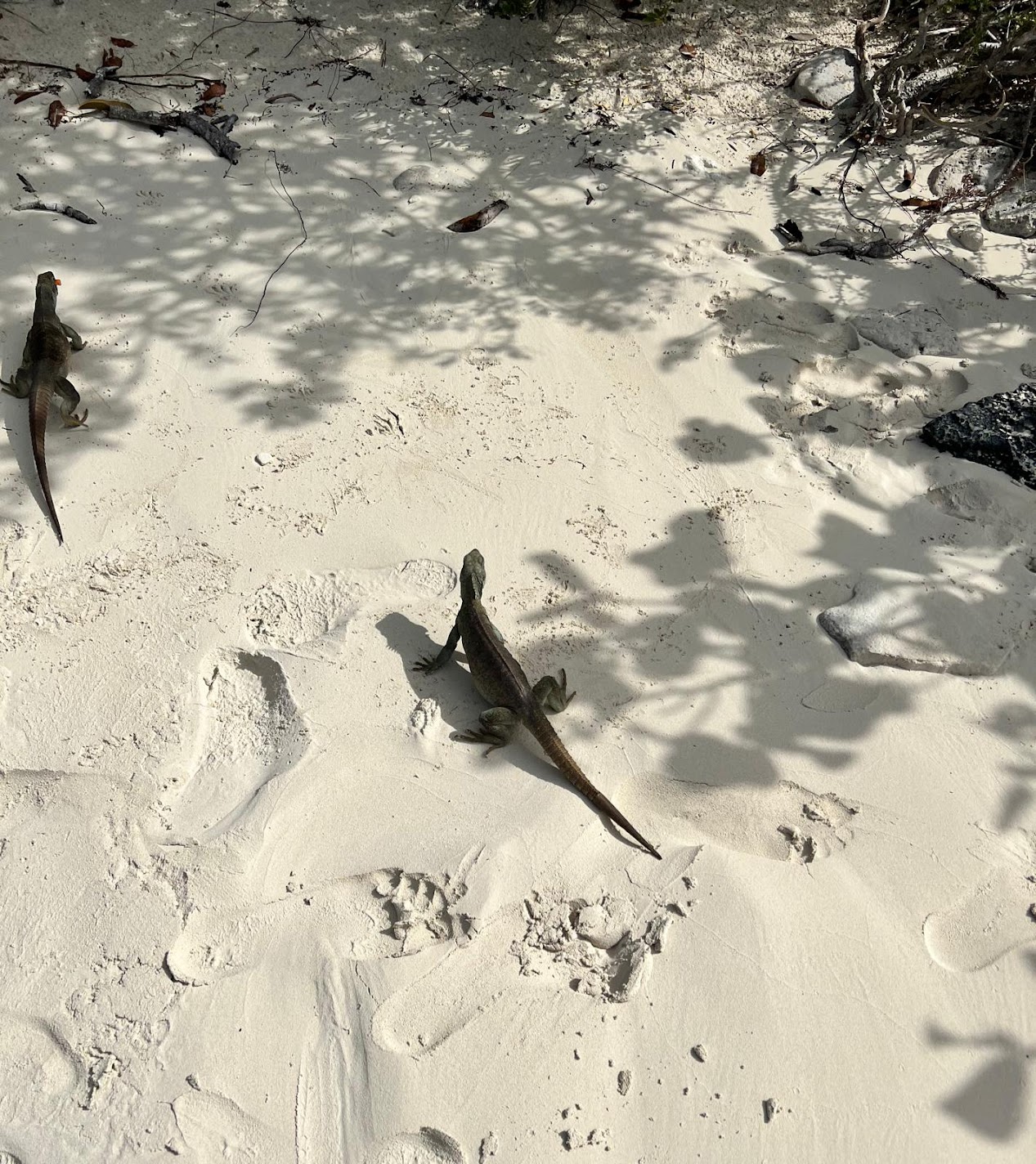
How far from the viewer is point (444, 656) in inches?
145

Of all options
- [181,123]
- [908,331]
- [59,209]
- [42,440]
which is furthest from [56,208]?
[908,331]

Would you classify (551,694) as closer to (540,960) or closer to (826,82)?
(540,960)

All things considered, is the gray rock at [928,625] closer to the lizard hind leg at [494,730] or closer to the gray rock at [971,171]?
the lizard hind leg at [494,730]

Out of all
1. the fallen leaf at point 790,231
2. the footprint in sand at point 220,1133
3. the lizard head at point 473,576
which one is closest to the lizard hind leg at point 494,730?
the lizard head at point 473,576

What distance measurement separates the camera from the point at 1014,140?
243 inches

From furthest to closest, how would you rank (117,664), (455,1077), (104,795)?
(117,664) → (104,795) → (455,1077)

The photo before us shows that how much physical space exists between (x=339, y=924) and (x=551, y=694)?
118 cm

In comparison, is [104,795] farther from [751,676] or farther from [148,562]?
[751,676]

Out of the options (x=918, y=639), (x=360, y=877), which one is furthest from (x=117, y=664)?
(x=918, y=639)

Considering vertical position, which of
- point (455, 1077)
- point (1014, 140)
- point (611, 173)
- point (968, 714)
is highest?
point (1014, 140)

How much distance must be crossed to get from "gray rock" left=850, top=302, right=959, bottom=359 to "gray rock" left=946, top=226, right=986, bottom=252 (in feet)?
2.78

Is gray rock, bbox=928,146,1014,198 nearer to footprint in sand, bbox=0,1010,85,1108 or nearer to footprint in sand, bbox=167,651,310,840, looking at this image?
footprint in sand, bbox=167,651,310,840

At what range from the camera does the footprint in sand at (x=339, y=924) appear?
9.56 ft

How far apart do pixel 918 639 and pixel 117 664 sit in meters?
3.47
